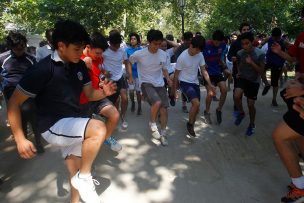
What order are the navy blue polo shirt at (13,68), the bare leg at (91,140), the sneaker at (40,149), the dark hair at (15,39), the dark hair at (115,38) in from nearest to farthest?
the bare leg at (91,140) → the dark hair at (15,39) → the sneaker at (40,149) → the navy blue polo shirt at (13,68) → the dark hair at (115,38)

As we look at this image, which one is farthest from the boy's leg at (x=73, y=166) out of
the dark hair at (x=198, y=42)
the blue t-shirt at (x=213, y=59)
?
the blue t-shirt at (x=213, y=59)

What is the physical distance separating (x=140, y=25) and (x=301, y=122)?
92.5 ft

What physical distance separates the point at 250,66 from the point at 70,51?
3.89m

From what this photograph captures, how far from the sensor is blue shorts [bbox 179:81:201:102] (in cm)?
572

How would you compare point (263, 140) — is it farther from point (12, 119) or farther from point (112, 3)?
point (112, 3)

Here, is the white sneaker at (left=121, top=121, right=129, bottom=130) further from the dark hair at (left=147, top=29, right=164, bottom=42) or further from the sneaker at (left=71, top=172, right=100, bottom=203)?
the sneaker at (left=71, top=172, right=100, bottom=203)

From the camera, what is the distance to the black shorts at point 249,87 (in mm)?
5863

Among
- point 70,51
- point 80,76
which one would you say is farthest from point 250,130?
point 70,51

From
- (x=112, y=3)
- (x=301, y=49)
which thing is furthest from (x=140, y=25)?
(x=301, y=49)

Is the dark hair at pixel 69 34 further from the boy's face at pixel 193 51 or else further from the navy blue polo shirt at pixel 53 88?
the boy's face at pixel 193 51

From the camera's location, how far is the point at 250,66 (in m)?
5.98

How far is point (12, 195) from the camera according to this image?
3.88 meters

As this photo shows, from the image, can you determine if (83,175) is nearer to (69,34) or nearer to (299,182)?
(69,34)

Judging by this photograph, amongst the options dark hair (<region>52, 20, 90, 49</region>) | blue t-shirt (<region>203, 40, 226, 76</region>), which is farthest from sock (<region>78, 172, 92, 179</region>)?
blue t-shirt (<region>203, 40, 226, 76</region>)
